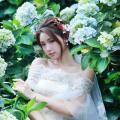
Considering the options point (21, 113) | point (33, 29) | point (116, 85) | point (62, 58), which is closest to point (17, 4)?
point (33, 29)

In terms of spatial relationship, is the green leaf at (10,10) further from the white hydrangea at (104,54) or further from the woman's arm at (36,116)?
the white hydrangea at (104,54)

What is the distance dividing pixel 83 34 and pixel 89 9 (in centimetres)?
26

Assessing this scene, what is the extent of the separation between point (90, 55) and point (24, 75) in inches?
27.1

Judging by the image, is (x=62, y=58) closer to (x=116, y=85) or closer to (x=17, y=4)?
(x=116, y=85)

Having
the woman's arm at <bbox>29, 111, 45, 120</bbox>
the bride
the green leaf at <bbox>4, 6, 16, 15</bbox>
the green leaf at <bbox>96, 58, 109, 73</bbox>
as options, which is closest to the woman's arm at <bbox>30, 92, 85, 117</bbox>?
the bride

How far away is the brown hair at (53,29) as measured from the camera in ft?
10.3

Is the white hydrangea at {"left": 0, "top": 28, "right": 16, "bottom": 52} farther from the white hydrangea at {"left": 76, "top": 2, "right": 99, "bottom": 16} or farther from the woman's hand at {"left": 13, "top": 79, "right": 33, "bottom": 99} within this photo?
the white hydrangea at {"left": 76, "top": 2, "right": 99, "bottom": 16}

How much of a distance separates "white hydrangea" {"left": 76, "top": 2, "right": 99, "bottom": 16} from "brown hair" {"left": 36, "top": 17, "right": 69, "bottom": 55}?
6.8 inches

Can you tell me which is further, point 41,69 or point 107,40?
point 41,69

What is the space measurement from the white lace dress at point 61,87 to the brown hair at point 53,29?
0.25 metres

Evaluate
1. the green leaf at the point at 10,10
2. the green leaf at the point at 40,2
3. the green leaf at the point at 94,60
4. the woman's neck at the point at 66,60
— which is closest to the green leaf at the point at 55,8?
the green leaf at the point at 40,2

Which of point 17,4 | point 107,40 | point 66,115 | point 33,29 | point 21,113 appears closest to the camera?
point 21,113

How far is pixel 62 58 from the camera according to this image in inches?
127

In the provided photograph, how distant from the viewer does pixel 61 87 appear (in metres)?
3.24
